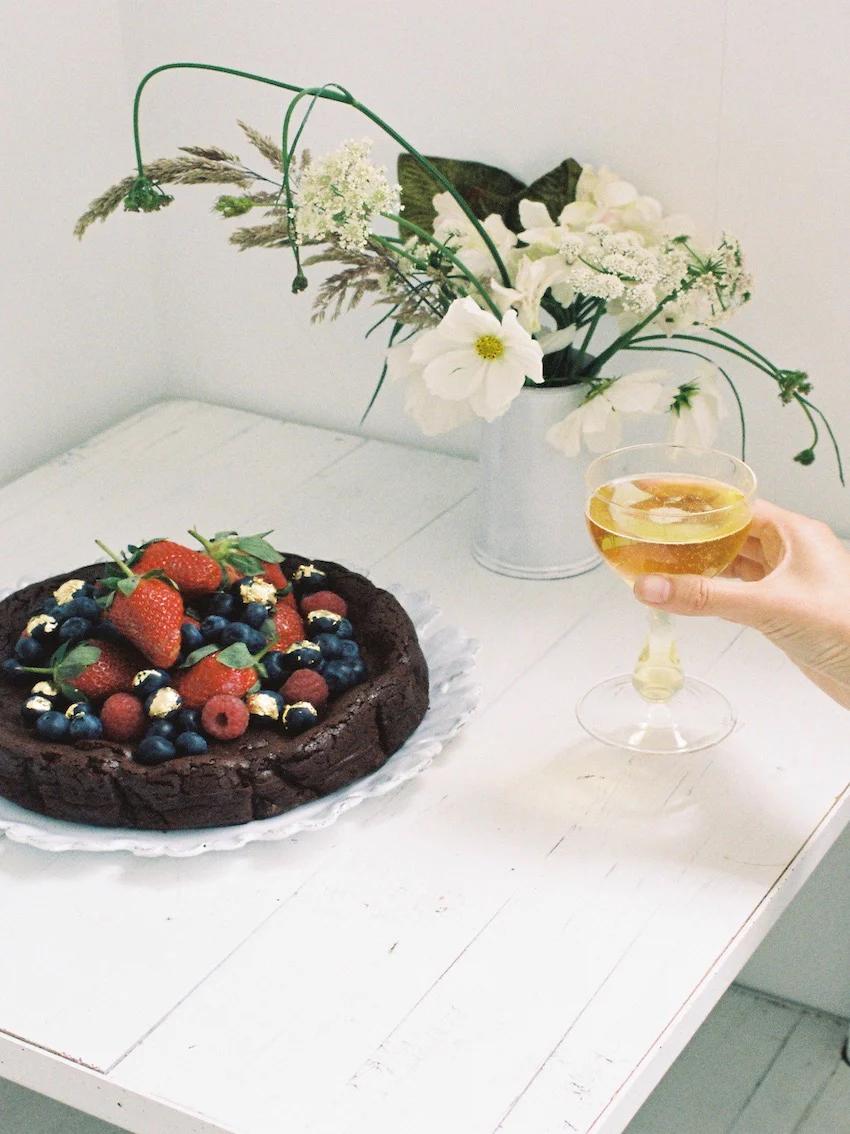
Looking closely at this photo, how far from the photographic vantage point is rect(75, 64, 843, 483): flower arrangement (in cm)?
119

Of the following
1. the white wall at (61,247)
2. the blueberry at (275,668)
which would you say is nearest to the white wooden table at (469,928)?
the blueberry at (275,668)

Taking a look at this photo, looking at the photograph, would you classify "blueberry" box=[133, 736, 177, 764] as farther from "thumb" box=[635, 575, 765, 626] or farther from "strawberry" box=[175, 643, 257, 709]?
"thumb" box=[635, 575, 765, 626]

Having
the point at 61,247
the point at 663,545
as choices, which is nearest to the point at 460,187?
the point at 61,247

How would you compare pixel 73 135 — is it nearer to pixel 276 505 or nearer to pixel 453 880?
pixel 276 505

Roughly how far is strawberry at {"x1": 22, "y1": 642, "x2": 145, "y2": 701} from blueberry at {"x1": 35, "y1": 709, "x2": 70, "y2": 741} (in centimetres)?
3

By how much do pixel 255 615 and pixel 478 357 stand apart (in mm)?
291

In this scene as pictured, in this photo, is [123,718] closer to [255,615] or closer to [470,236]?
[255,615]

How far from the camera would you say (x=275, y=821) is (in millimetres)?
1071

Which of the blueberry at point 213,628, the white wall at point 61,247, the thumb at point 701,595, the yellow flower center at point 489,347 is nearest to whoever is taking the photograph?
the thumb at point 701,595

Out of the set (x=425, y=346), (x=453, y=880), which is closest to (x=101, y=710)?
(x=453, y=880)

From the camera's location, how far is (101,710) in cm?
110

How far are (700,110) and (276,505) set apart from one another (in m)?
0.58

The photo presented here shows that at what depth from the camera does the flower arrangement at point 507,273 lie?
1.19m

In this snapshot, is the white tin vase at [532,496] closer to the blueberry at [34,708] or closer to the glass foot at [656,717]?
the glass foot at [656,717]
